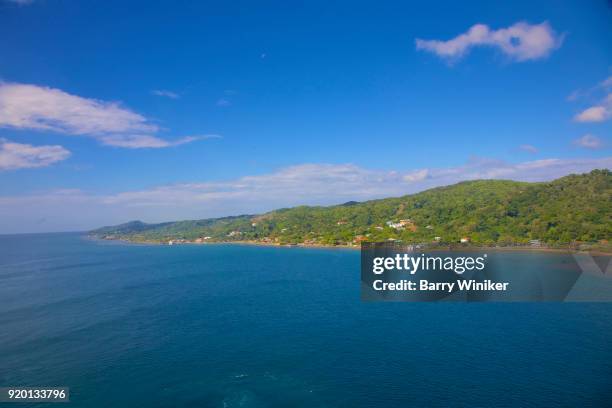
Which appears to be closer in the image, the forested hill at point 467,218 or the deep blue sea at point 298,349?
the deep blue sea at point 298,349

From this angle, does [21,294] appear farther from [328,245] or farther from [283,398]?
[328,245]

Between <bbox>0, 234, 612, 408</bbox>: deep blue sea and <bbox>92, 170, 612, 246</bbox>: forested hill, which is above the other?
<bbox>92, 170, 612, 246</bbox>: forested hill

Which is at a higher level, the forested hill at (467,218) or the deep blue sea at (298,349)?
the forested hill at (467,218)

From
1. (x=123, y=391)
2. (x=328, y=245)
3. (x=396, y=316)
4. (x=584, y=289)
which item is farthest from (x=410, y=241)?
(x=123, y=391)

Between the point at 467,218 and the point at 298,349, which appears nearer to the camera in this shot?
the point at 298,349

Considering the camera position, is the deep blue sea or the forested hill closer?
the deep blue sea
